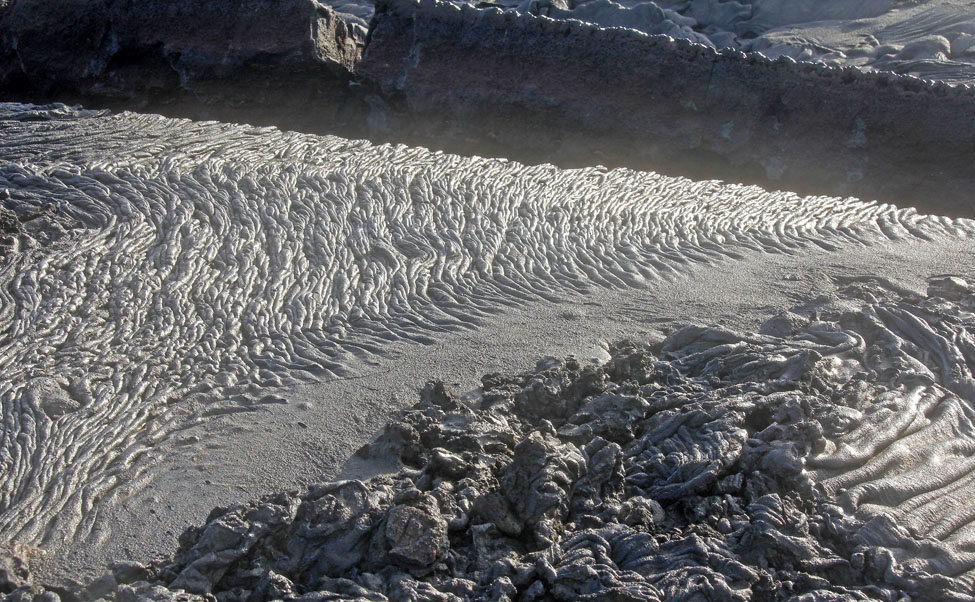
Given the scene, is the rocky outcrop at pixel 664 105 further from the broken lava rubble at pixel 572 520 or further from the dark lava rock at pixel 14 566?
the dark lava rock at pixel 14 566

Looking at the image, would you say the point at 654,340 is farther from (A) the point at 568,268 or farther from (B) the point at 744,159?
(B) the point at 744,159

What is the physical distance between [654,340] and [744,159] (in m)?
4.29

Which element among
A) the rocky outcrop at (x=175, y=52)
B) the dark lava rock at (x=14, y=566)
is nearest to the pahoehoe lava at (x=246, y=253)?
the dark lava rock at (x=14, y=566)

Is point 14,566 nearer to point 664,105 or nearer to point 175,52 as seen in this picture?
point 664,105

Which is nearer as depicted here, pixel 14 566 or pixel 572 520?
pixel 14 566

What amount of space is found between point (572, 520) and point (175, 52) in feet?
27.2

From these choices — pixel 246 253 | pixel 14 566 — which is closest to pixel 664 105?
pixel 246 253

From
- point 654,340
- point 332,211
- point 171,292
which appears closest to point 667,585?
point 654,340

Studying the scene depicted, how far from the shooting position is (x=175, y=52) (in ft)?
33.0

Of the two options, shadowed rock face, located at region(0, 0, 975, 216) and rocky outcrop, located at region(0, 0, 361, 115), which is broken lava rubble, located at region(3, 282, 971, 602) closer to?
shadowed rock face, located at region(0, 0, 975, 216)

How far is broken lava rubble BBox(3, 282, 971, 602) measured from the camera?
3.38m

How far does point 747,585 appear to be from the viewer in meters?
3.37

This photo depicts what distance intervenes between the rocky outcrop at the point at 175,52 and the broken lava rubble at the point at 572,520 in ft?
21.0

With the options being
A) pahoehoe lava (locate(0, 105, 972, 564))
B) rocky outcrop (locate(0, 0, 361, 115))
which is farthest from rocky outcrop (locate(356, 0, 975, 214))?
pahoehoe lava (locate(0, 105, 972, 564))
